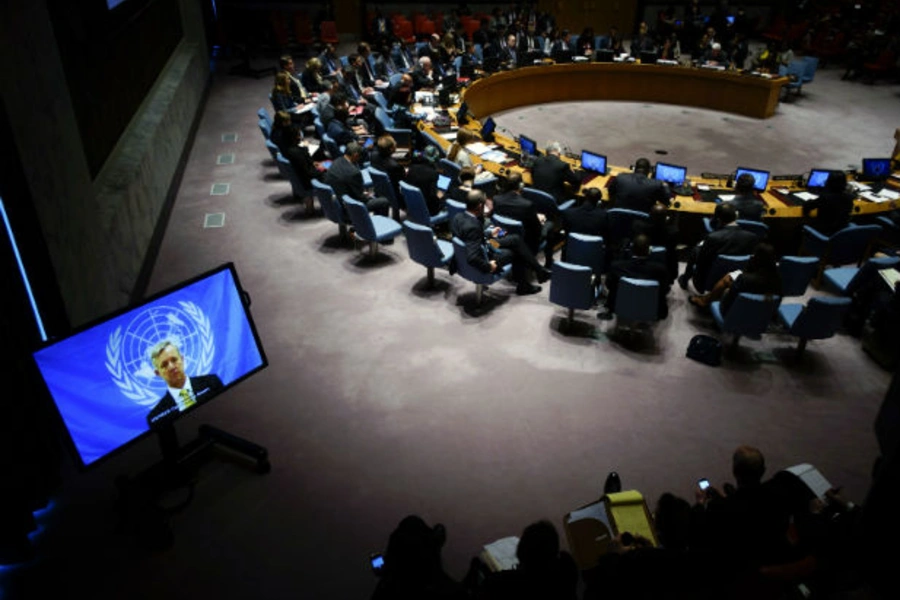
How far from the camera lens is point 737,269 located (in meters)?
6.77

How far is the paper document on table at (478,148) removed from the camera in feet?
30.9

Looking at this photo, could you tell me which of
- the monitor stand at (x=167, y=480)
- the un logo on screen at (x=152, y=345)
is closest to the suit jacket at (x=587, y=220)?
the monitor stand at (x=167, y=480)

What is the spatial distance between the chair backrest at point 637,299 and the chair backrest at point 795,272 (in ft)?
5.03

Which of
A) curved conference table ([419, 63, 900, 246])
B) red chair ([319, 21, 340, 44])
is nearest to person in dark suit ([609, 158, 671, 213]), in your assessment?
curved conference table ([419, 63, 900, 246])

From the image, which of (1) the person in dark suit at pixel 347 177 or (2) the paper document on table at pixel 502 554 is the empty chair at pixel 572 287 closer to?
(1) the person in dark suit at pixel 347 177

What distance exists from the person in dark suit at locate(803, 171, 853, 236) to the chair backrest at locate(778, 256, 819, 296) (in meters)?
1.13

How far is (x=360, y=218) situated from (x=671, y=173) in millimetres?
3999

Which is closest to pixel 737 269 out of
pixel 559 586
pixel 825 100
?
pixel 559 586

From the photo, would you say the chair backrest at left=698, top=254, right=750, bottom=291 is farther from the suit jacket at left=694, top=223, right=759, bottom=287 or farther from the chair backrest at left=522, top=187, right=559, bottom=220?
the chair backrest at left=522, top=187, right=559, bottom=220

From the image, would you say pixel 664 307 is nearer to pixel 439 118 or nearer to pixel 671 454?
pixel 671 454

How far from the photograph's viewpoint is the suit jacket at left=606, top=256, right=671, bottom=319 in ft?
21.0

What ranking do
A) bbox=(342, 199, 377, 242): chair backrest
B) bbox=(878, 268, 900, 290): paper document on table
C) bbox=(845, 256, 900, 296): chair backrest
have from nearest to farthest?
bbox=(878, 268, 900, 290): paper document on table → bbox=(845, 256, 900, 296): chair backrest → bbox=(342, 199, 377, 242): chair backrest

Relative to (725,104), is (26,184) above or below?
above

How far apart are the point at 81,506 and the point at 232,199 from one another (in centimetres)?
570
